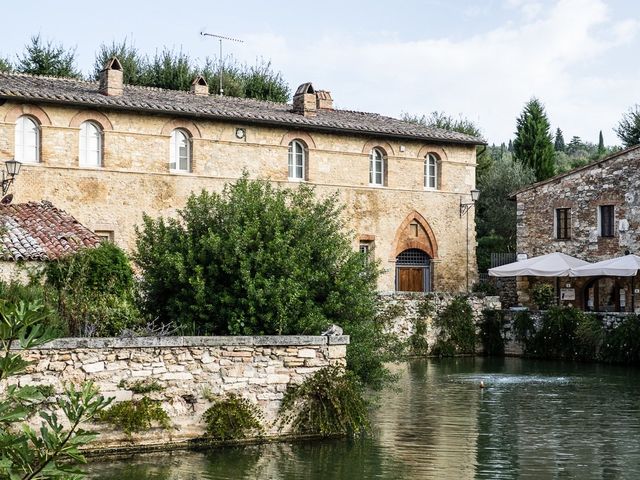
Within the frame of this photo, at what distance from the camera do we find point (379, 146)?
1227 inches

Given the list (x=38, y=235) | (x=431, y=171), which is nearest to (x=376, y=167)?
(x=431, y=171)

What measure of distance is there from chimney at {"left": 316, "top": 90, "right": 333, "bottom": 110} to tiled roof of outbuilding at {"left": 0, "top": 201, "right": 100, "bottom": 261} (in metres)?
13.7

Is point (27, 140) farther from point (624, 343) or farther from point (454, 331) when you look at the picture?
point (624, 343)

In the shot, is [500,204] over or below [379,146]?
below

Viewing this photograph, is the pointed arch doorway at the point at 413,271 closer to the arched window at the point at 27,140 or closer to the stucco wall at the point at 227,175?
the stucco wall at the point at 227,175

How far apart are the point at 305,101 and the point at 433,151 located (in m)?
4.83

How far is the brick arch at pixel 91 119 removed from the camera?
26109mm

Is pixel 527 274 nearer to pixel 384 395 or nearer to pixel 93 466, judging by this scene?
pixel 384 395

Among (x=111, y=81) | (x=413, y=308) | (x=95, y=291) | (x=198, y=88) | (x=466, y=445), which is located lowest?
(x=466, y=445)

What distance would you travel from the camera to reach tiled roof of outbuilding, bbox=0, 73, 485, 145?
2576 cm

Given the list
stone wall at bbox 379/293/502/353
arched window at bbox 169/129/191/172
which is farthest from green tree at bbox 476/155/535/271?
arched window at bbox 169/129/191/172

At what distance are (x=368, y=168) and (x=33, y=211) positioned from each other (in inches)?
518

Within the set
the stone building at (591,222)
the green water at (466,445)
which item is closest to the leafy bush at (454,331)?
the stone building at (591,222)

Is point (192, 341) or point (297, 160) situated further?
point (297, 160)
